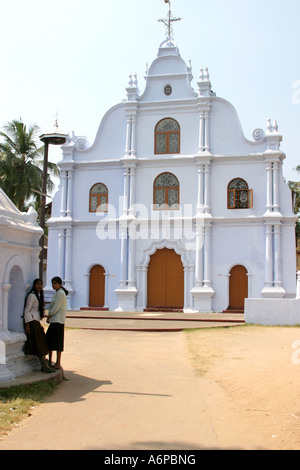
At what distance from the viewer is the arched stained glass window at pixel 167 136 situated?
21.6 m

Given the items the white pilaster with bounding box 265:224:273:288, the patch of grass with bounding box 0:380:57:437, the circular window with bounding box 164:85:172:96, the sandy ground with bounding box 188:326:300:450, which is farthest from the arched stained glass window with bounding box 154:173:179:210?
the patch of grass with bounding box 0:380:57:437

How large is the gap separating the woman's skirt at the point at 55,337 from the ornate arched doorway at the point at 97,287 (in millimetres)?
13747

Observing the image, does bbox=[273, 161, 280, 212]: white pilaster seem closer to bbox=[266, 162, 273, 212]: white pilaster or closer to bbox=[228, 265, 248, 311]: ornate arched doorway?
bbox=[266, 162, 273, 212]: white pilaster

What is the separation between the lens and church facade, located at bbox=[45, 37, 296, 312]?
66.6ft

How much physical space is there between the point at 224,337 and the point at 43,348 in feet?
20.3

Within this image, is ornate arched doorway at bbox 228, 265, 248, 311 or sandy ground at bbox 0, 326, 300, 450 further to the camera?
ornate arched doorway at bbox 228, 265, 248, 311

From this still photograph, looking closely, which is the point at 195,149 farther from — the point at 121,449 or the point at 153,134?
the point at 121,449

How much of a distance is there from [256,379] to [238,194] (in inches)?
543

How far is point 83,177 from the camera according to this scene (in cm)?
2253

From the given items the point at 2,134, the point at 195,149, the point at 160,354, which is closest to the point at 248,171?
the point at 195,149

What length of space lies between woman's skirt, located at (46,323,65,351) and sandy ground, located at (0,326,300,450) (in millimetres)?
554

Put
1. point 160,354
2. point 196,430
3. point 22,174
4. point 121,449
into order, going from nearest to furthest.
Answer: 1. point 121,449
2. point 196,430
3. point 160,354
4. point 22,174

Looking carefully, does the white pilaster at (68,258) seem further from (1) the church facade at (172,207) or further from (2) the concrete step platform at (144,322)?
(2) the concrete step platform at (144,322)

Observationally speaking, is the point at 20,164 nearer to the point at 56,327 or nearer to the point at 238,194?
the point at 238,194
